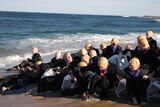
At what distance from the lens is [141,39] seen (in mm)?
7949

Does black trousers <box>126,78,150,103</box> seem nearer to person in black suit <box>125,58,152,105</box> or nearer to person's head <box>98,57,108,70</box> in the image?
person in black suit <box>125,58,152,105</box>

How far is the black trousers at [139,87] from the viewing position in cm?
758

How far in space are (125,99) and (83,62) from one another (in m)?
1.21

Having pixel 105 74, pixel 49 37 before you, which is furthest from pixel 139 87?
pixel 49 37

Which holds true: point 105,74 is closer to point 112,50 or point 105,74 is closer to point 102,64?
point 102,64

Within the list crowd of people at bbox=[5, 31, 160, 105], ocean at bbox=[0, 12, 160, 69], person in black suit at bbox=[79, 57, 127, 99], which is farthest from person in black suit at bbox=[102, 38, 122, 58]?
ocean at bbox=[0, 12, 160, 69]

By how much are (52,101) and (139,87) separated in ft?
6.19

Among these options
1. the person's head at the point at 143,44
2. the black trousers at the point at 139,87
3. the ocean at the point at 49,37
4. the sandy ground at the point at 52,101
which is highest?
the person's head at the point at 143,44

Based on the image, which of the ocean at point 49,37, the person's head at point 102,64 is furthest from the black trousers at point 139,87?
the ocean at point 49,37

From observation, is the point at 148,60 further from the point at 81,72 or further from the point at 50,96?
the point at 50,96

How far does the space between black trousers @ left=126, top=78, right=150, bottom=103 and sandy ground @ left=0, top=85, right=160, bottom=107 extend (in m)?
0.18

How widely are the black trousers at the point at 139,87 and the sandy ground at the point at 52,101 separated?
7.3 inches

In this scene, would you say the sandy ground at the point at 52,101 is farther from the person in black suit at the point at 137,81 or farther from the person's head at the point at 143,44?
the person's head at the point at 143,44

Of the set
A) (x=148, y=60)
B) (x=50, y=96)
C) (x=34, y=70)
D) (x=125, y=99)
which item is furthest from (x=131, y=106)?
(x=34, y=70)
